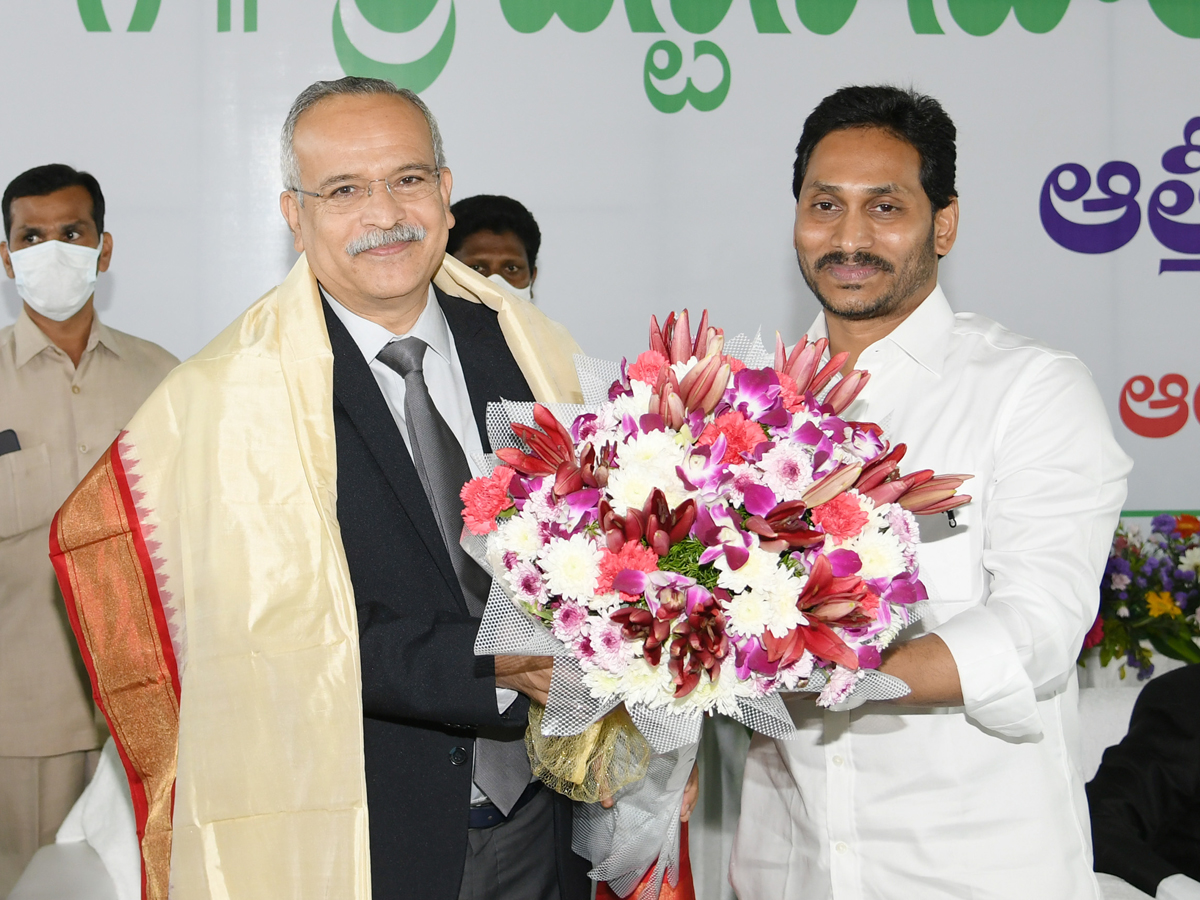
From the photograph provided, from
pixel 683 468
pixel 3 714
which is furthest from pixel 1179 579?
pixel 3 714

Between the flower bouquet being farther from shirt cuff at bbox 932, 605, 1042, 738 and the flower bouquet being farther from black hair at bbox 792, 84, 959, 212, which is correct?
black hair at bbox 792, 84, 959, 212

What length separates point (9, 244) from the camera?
3959 mm

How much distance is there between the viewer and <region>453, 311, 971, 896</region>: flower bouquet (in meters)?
1.32

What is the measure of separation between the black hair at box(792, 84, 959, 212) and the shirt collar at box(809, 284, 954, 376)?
0.62 feet

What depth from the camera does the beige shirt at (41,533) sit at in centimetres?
359

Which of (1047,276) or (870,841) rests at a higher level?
(1047,276)

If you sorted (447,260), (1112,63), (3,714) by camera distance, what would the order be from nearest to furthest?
1. (447,260)
2. (3,714)
3. (1112,63)

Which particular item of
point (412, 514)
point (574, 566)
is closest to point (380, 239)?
point (412, 514)

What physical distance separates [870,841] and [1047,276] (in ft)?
12.5

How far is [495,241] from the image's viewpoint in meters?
4.04

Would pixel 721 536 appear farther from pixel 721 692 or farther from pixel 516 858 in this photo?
pixel 516 858

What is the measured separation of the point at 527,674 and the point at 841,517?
1.87 ft

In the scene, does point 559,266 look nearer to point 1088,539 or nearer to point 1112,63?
point 1112,63

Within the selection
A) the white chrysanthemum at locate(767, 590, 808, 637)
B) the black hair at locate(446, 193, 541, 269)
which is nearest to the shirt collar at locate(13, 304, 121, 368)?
the black hair at locate(446, 193, 541, 269)
